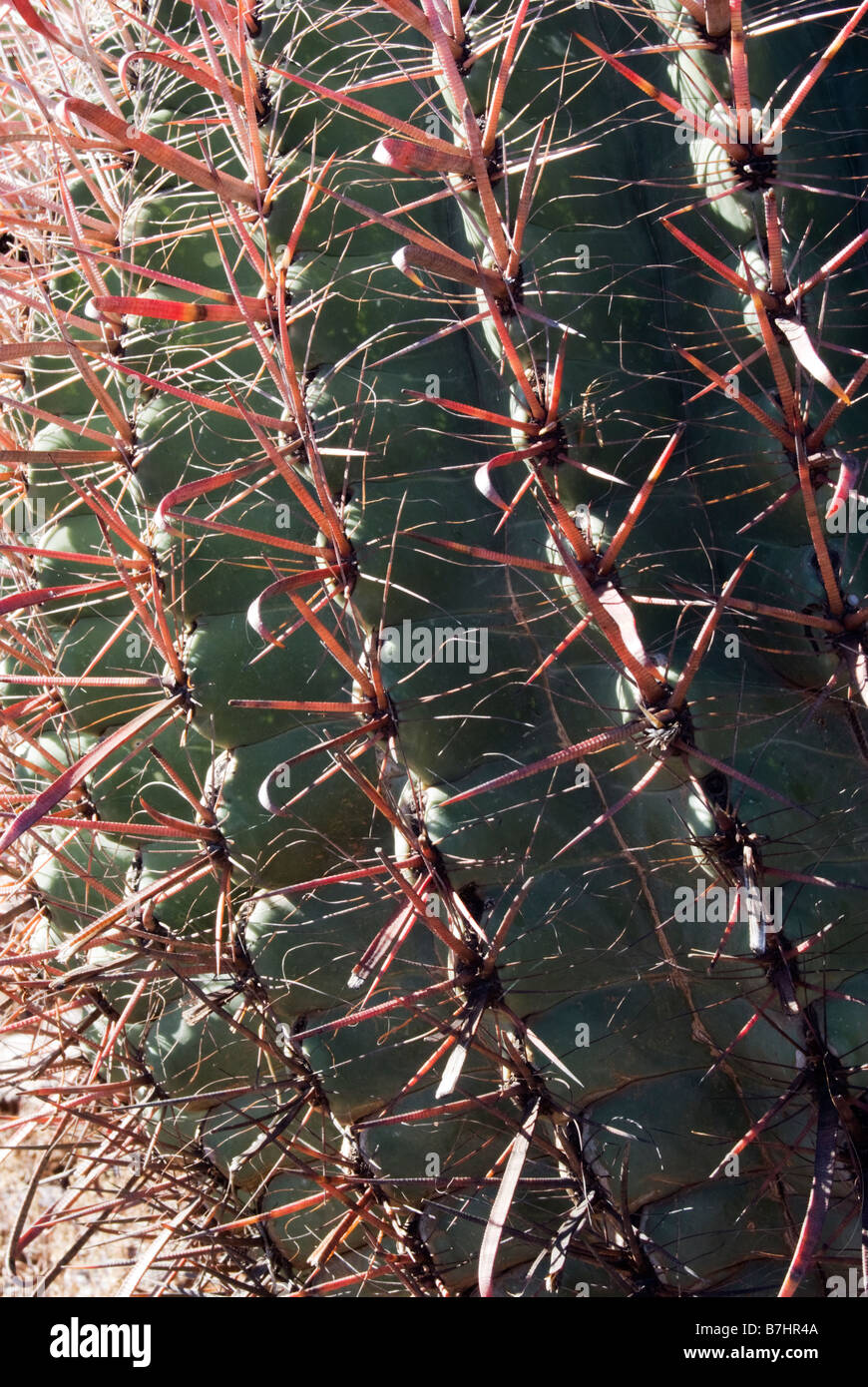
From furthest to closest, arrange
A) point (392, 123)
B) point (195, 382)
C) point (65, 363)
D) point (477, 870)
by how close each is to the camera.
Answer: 1. point (65, 363)
2. point (195, 382)
3. point (477, 870)
4. point (392, 123)

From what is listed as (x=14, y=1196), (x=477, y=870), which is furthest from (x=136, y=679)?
(x=14, y=1196)

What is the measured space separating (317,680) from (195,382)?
0.56 meters

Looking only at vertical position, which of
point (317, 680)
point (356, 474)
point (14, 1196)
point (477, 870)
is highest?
point (356, 474)

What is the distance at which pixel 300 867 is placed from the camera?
1.97 m

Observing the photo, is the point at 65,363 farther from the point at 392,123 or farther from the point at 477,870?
the point at 477,870

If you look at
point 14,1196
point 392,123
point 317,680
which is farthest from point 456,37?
point 14,1196

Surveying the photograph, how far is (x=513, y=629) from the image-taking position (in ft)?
5.86

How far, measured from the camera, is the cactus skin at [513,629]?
5.53ft

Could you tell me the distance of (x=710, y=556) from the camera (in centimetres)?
182

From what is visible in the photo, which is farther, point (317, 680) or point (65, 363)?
point (65, 363)

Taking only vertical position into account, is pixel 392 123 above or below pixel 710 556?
above

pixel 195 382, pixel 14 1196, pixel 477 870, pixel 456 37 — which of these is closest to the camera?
pixel 456 37

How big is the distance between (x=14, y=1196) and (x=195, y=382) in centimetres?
293

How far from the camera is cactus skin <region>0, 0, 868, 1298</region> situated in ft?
5.53
